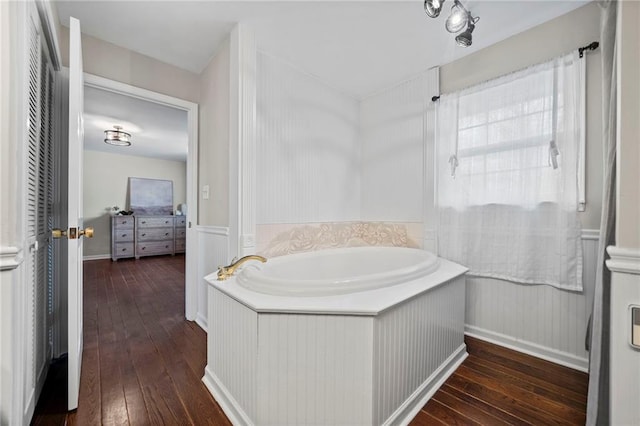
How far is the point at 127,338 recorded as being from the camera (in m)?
2.03

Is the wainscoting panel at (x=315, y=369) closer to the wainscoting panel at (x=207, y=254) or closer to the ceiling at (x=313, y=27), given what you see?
the wainscoting panel at (x=207, y=254)

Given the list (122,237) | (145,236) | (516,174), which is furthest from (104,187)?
(516,174)

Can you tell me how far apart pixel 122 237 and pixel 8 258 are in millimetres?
5235

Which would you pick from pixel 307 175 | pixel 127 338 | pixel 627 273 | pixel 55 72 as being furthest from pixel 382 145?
pixel 127 338

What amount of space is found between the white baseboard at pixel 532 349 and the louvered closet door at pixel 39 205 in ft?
9.11

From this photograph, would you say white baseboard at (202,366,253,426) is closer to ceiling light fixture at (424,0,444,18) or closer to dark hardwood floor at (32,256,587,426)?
dark hardwood floor at (32,256,587,426)

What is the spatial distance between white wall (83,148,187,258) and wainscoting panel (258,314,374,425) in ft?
19.4

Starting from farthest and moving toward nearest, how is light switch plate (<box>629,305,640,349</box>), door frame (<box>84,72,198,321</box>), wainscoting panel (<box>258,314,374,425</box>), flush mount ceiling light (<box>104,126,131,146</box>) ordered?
flush mount ceiling light (<box>104,126,131,146</box>) < door frame (<box>84,72,198,321</box>) < wainscoting panel (<box>258,314,374,425</box>) < light switch plate (<box>629,305,640,349</box>)

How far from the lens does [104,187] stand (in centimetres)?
539

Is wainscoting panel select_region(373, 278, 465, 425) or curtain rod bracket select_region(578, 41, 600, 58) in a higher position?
curtain rod bracket select_region(578, 41, 600, 58)

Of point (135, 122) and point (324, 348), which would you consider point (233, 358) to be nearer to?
point (324, 348)

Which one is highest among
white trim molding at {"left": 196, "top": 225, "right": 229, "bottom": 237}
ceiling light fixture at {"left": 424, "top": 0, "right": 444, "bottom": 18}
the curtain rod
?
ceiling light fixture at {"left": 424, "top": 0, "right": 444, "bottom": 18}

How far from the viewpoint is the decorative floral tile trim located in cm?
229

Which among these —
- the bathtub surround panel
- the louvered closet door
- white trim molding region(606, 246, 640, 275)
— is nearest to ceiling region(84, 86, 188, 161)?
the louvered closet door
